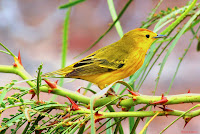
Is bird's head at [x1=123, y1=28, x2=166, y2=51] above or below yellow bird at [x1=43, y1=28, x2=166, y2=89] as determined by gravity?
above

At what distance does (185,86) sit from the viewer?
2895 millimetres

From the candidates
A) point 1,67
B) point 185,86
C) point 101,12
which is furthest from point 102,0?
point 1,67

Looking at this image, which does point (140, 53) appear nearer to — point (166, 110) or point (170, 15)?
point (170, 15)

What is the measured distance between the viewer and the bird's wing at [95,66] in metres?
0.79

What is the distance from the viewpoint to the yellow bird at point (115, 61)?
2.59 feet

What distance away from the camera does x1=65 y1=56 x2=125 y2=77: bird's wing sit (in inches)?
31.2

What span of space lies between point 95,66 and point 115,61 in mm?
46

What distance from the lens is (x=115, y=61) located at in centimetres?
84

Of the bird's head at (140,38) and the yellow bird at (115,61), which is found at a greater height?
the bird's head at (140,38)

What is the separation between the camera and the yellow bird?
31.1 inches

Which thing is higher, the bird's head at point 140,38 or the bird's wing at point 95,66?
the bird's head at point 140,38

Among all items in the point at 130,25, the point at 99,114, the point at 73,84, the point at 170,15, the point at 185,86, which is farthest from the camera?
the point at 130,25

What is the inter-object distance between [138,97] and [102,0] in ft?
10.5

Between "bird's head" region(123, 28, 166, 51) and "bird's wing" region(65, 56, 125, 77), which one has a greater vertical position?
"bird's head" region(123, 28, 166, 51)
